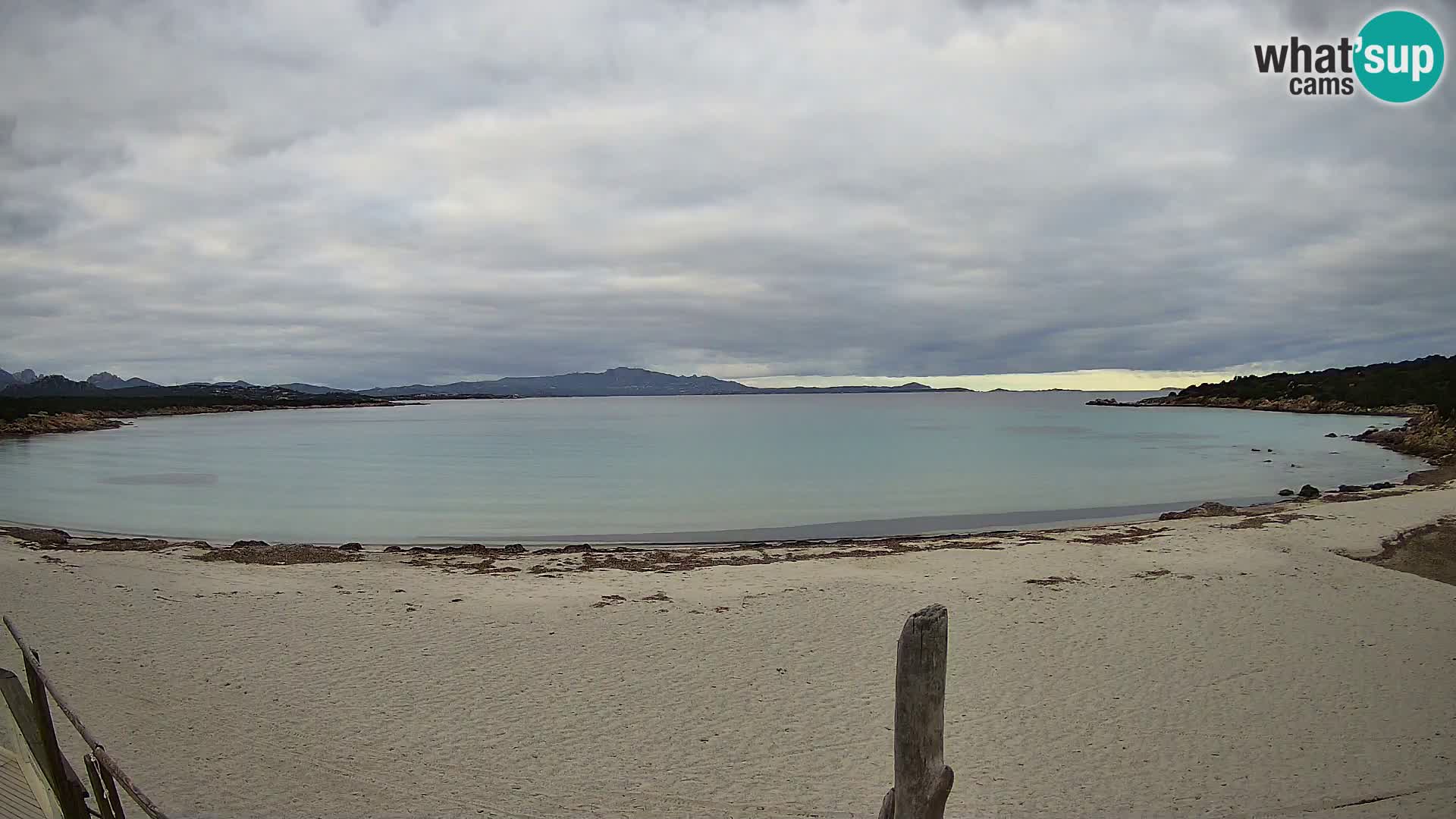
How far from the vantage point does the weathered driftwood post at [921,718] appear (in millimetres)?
3414

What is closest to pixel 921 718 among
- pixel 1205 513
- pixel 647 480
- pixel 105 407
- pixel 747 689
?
pixel 747 689

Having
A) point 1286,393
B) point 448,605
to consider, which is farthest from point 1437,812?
point 1286,393

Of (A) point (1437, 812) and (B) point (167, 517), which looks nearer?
(A) point (1437, 812)

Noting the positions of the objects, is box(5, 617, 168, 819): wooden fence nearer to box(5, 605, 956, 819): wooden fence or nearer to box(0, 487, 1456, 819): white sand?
box(5, 605, 956, 819): wooden fence

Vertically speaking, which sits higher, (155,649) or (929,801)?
(929,801)

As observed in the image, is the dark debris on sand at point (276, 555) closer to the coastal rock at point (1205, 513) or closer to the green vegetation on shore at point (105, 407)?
the coastal rock at point (1205, 513)

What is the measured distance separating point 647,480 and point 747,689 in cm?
2772

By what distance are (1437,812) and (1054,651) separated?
154 inches

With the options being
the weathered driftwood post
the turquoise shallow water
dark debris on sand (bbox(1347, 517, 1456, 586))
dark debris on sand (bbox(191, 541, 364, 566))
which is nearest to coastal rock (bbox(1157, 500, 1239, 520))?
the turquoise shallow water

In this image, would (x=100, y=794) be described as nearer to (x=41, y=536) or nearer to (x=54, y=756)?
(x=54, y=756)

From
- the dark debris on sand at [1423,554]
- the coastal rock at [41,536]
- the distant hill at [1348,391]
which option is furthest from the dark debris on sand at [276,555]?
the distant hill at [1348,391]

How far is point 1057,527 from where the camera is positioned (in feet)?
73.7

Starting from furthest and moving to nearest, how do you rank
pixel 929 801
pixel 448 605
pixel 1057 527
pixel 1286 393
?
pixel 1286 393 → pixel 1057 527 → pixel 448 605 → pixel 929 801

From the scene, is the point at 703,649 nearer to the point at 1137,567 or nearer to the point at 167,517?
the point at 1137,567
